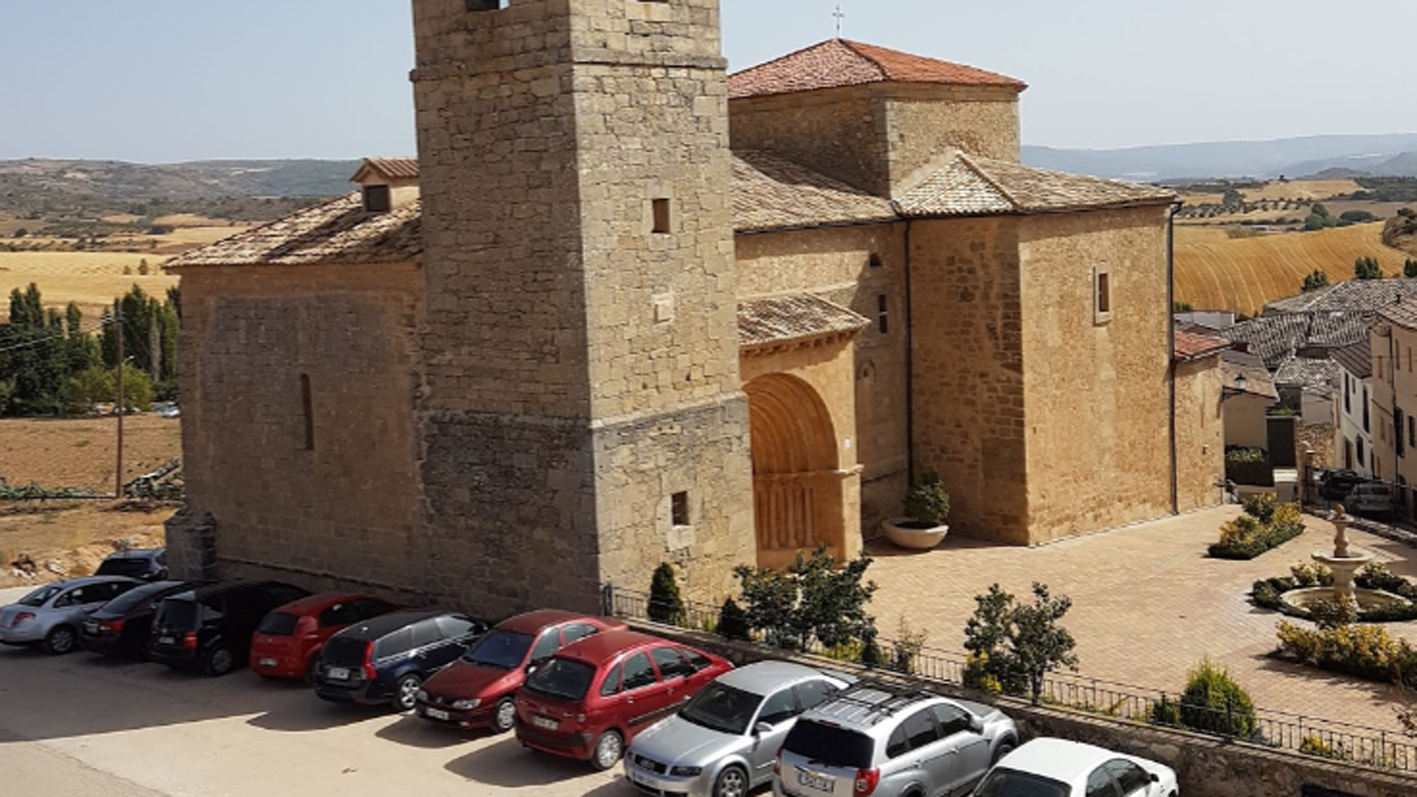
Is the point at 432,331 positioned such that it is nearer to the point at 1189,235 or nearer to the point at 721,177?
the point at 721,177

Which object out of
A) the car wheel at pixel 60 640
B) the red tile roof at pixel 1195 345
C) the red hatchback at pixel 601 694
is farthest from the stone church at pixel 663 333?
the red hatchback at pixel 601 694

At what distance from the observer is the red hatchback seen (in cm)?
1543

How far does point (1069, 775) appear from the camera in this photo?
41.3 feet

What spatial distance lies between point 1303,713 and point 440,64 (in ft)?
46.6

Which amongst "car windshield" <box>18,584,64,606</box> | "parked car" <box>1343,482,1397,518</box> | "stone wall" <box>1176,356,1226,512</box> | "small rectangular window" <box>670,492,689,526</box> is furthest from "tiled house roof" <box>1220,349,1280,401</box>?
"car windshield" <box>18,584,64,606</box>

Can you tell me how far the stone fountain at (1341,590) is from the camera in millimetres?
21484

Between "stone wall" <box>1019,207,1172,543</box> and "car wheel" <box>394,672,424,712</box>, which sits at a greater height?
"stone wall" <box>1019,207,1172,543</box>

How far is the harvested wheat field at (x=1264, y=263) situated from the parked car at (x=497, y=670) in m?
91.0

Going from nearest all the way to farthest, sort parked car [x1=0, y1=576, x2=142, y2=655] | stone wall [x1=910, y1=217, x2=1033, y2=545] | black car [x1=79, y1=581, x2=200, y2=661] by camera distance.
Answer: black car [x1=79, y1=581, x2=200, y2=661]
parked car [x1=0, y1=576, x2=142, y2=655]
stone wall [x1=910, y1=217, x2=1033, y2=545]

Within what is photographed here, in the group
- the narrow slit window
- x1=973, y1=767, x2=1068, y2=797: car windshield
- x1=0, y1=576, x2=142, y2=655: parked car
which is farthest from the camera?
the narrow slit window

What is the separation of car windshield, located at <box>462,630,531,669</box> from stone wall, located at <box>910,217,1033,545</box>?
12.8 metres

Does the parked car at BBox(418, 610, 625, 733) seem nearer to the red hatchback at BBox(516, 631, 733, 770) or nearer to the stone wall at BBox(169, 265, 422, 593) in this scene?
the red hatchback at BBox(516, 631, 733, 770)

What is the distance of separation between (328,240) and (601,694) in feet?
35.8

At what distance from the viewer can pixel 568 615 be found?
59.1 ft
